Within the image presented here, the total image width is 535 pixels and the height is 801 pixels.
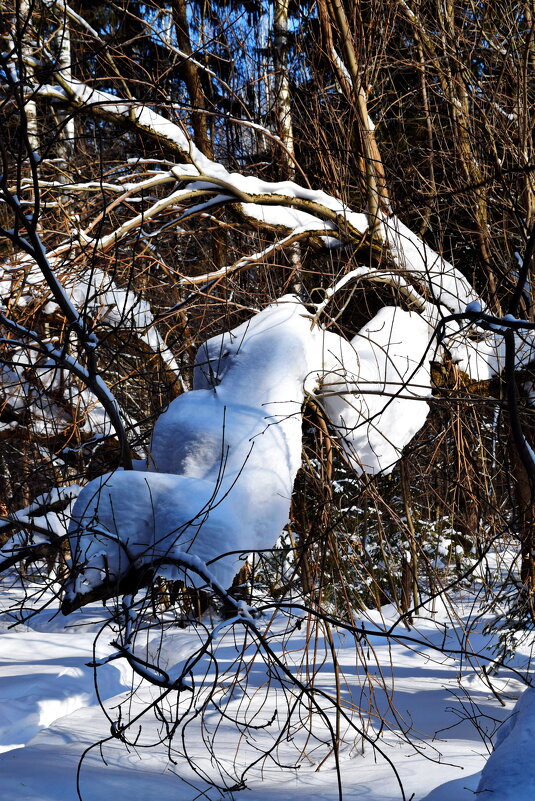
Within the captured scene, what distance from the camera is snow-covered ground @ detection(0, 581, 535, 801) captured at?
3686 millimetres

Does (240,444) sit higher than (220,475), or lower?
higher

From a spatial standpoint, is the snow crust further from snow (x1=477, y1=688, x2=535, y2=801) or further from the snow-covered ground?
snow (x1=477, y1=688, x2=535, y2=801)

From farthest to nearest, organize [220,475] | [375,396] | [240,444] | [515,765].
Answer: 1. [375,396]
2. [240,444]
3. [220,475]
4. [515,765]

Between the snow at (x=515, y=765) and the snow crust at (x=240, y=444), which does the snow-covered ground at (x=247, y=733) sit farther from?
the snow crust at (x=240, y=444)

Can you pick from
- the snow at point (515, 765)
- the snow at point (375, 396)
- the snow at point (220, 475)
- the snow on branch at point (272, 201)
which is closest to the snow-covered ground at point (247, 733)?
the snow at point (515, 765)

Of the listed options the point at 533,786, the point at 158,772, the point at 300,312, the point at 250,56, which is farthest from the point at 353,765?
the point at 250,56

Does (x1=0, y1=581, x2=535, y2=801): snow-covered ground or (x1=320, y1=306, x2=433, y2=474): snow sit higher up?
(x1=320, y1=306, x2=433, y2=474): snow

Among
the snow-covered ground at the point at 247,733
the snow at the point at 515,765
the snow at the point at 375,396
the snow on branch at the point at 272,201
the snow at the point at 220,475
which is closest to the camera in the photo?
the snow at the point at 515,765

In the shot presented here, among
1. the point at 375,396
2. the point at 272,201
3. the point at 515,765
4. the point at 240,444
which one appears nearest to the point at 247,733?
the point at 240,444

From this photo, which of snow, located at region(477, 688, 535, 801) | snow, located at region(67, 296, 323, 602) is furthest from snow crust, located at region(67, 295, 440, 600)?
snow, located at region(477, 688, 535, 801)

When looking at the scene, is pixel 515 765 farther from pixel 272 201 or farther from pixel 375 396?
pixel 272 201

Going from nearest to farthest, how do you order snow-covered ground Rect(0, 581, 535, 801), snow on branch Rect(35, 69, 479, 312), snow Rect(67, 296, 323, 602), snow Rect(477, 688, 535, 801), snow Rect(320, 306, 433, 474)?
snow Rect(477, 688, 535, 801)
snow Rect(67, 296, 323, 602)
snow-covered ground Rect(0, 581, 535, 801)
snow Rect(320, 306, 433, 474)
snow on branch Rect(35, 69, 479, 312)

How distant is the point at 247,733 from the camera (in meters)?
4.71

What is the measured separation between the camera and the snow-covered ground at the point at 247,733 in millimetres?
3686
